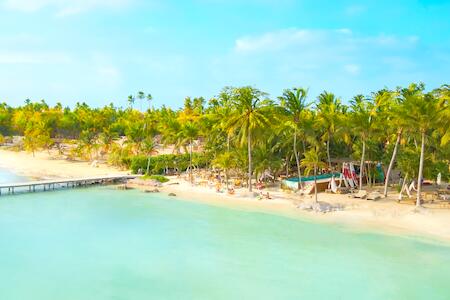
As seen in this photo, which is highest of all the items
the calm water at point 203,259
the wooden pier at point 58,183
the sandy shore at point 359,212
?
the wooden pier at point 58,183

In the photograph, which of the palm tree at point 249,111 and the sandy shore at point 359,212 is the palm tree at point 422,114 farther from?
the palm tree at point 249,111

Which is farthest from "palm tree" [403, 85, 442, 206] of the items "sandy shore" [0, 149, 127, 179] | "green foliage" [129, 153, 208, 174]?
"sandy shore" [0, 149, 127, 179]

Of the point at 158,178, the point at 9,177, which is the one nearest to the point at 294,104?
the point at 158,178

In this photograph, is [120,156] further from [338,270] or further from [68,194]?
[338,270]

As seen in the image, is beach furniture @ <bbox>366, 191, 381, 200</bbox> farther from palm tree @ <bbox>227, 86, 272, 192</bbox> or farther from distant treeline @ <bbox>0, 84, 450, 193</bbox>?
palm tree @ <bbox>227, 86, 272, 192</bbox>

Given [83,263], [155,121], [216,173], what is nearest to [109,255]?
[83,263]

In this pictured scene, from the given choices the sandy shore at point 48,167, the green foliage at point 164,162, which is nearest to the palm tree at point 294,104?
the green foliage at point 164,162

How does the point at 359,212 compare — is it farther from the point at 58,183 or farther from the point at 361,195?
the point at 58,183
